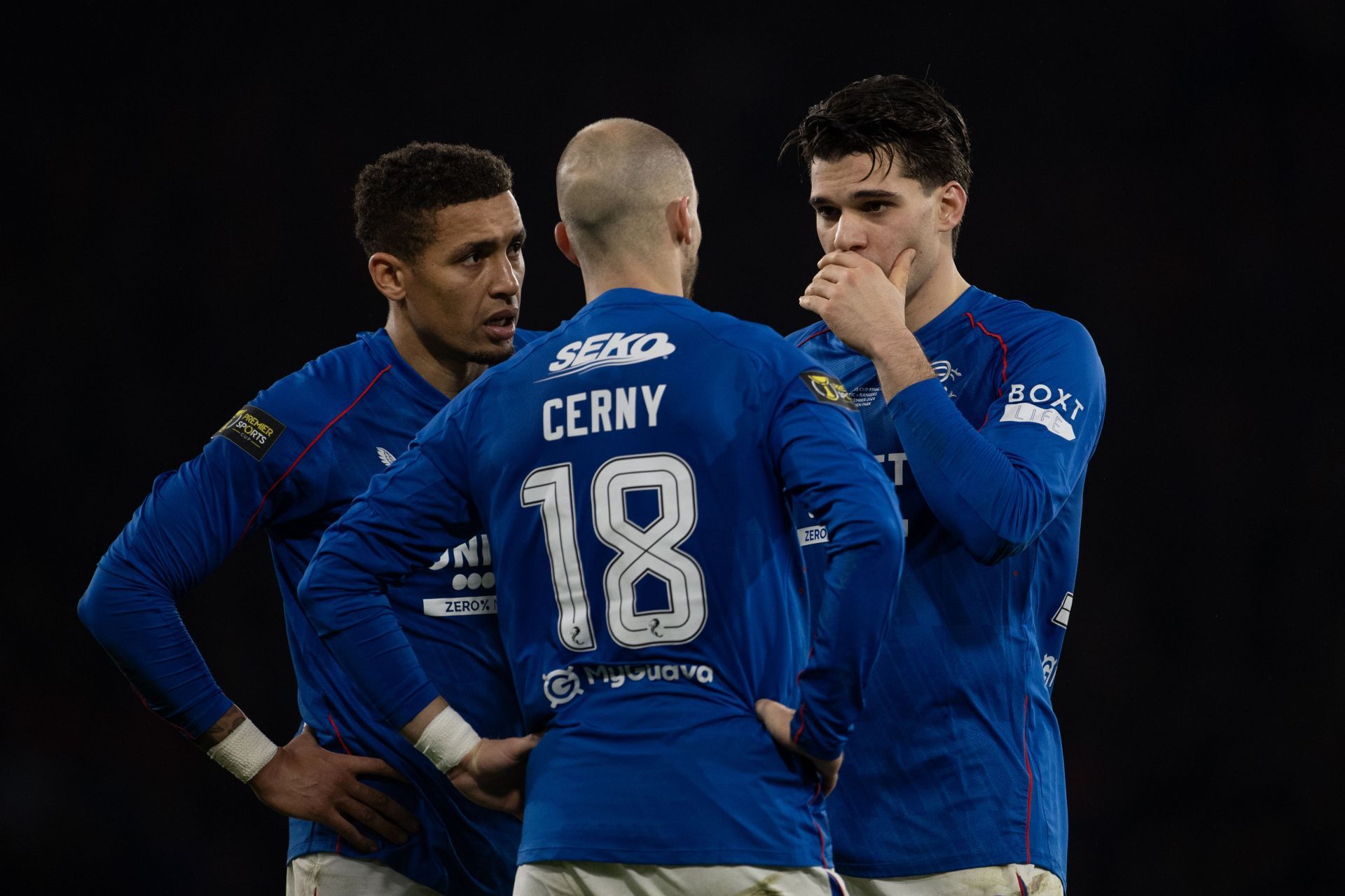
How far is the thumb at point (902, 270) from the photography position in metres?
2.60

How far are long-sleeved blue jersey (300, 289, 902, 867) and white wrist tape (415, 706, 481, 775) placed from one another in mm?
137

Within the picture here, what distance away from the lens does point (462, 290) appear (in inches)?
120

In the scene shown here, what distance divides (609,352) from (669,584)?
360 mm

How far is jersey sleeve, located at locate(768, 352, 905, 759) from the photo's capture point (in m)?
1.92

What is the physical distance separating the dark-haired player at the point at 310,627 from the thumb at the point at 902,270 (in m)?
0.90

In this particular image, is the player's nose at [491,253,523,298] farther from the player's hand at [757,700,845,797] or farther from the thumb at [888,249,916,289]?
the player's hand at [757,700,845,797]

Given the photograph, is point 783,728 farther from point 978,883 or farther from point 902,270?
point 902,270

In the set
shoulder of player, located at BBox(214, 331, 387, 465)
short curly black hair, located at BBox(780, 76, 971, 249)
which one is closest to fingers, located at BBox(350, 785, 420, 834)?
shoulder of player, located at BBox(214, 331, 387, 465)

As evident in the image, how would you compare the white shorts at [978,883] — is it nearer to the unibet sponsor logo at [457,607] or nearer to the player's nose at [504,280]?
the unibet sponsor logo at [457,607]

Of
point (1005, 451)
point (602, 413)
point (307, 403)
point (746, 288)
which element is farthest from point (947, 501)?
point (746, 288)

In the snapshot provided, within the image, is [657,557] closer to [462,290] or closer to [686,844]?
[686,844]

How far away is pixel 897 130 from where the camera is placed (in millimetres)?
2652

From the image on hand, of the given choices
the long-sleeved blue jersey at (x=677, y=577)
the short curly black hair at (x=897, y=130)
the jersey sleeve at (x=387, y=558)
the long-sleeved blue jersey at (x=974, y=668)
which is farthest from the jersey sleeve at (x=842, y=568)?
the short curly black hair at (x=897, y=130)

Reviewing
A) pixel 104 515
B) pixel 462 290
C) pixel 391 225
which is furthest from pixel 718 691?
pixel 104 515
